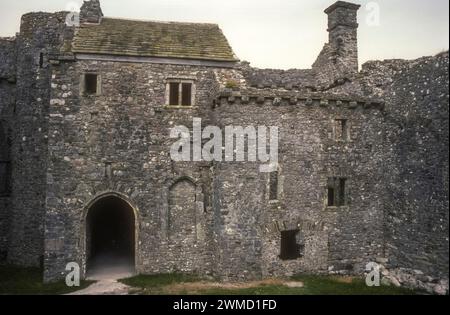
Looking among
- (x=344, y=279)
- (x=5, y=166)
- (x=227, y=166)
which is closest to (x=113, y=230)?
(x=5, y=166)

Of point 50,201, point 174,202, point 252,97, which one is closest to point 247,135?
point 252,97

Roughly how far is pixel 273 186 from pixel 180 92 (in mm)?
5475

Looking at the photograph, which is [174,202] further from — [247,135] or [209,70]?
[209,70]

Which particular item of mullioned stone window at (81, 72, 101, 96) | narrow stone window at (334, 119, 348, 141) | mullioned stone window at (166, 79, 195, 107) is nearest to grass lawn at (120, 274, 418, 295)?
narrow stone window at (334, 119, 348, 141)

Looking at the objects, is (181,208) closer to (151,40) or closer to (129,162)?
(129,162)

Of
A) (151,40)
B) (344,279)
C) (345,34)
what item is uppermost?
(345,34)

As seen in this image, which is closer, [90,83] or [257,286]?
[257,286]

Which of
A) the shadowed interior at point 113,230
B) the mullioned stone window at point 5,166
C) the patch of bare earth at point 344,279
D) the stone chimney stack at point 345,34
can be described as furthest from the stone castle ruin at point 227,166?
the mullioned stone window at point 5,166

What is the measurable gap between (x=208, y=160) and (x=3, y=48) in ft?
43.6

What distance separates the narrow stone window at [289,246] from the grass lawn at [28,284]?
8.19m

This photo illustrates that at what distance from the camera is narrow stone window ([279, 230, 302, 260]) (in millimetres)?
17016

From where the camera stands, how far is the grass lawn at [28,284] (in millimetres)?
14320

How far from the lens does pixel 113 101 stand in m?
15.9

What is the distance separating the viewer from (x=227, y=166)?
50.7 ft
